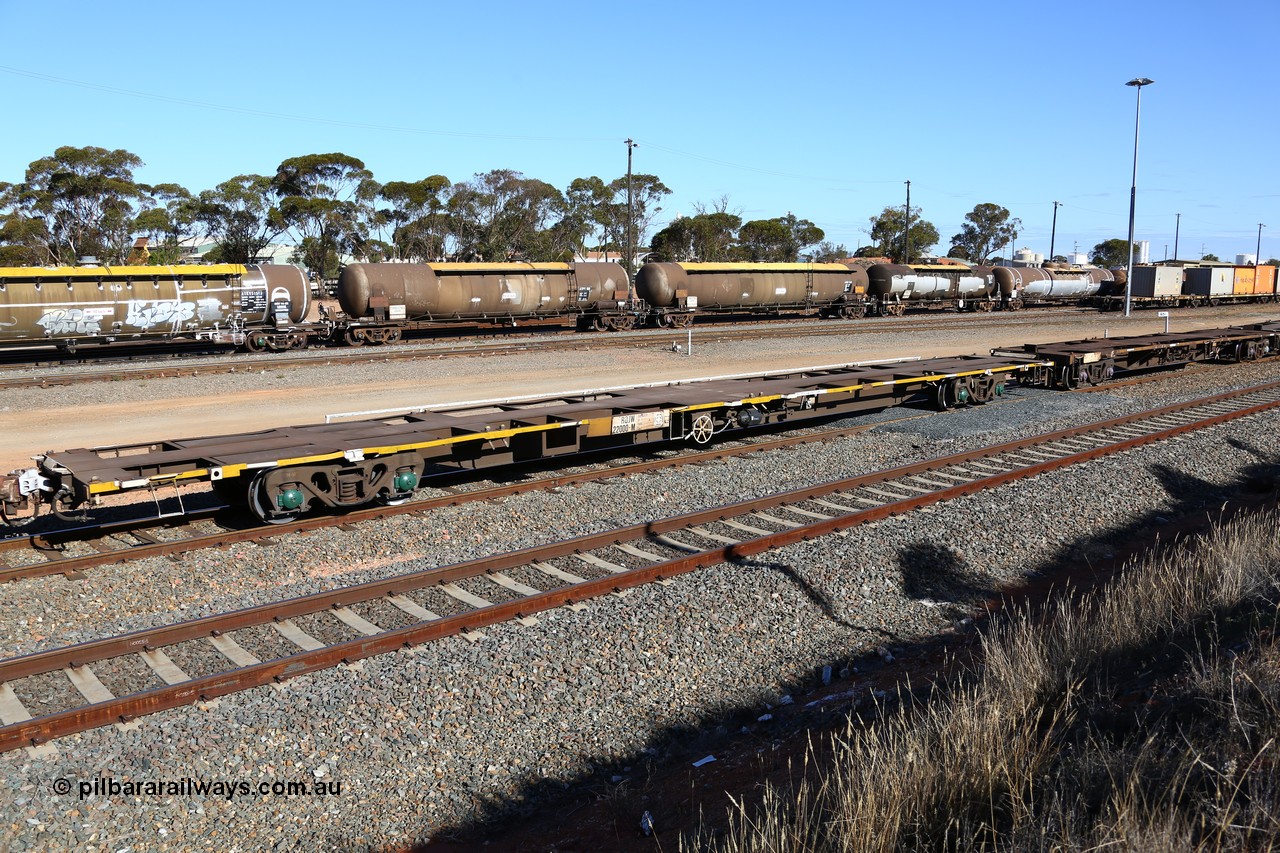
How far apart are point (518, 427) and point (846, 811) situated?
326 inches

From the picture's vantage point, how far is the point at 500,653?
7258mm

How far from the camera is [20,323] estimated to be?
86.7 feet

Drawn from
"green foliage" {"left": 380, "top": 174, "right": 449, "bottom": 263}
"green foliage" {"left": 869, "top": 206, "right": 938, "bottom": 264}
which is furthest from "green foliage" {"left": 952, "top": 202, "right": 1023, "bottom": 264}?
"green foliage" {"left": 380, "top": 174, "right": 449, "bottom": 263}

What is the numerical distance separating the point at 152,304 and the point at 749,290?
82.1ft

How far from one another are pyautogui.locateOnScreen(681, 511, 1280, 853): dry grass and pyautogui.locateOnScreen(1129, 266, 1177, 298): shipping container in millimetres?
61960

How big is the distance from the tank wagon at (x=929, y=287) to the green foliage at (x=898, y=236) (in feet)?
156

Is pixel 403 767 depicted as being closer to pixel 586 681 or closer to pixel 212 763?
pixel 212 763

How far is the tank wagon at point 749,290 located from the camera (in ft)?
133

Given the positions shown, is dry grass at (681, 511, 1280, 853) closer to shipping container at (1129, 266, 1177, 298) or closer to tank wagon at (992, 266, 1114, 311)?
tank wagon at (992, 266, 1114, 311)

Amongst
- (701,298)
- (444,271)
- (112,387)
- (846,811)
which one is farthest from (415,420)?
(701,298)

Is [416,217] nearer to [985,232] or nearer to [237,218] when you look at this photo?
[237,218]

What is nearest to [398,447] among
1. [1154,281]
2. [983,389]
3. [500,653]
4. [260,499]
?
[260,499]

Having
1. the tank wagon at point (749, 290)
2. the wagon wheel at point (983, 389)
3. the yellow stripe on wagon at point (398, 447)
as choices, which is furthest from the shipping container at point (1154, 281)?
the yellow stripe on wagon at point (398, 447)

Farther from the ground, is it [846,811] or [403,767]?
[846,811]
